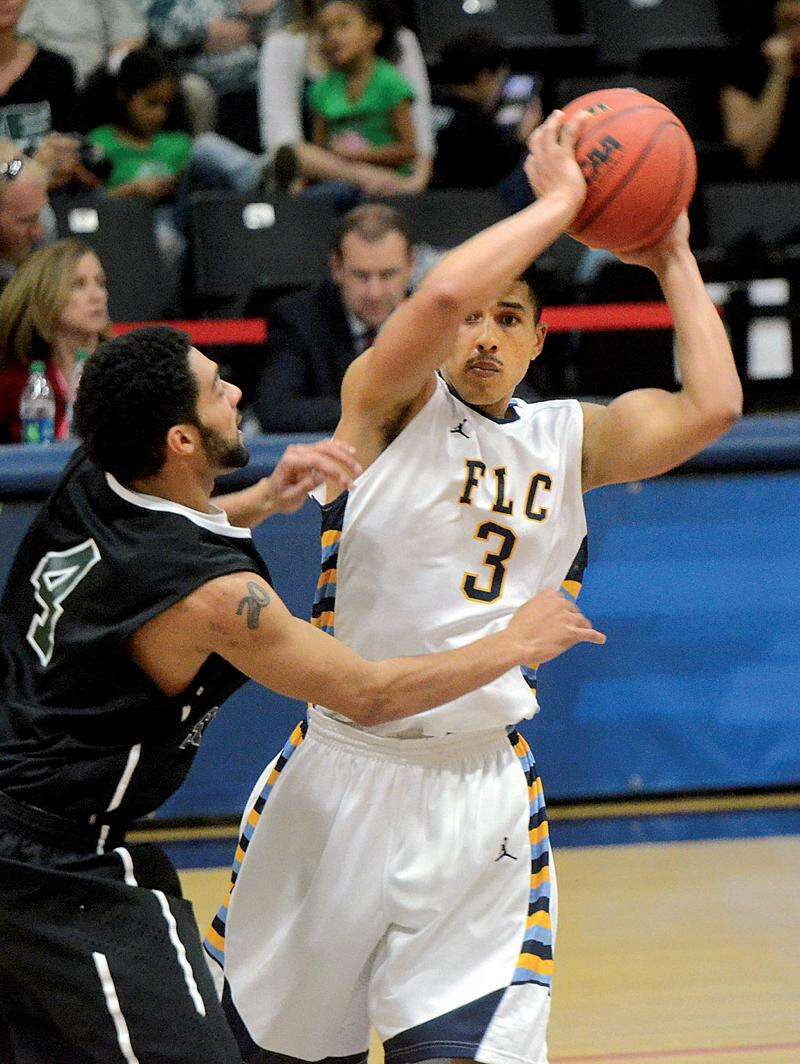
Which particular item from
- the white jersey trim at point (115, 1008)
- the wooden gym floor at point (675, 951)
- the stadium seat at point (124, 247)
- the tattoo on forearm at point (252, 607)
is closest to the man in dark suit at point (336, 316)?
the stadium seat at point (124, 247)

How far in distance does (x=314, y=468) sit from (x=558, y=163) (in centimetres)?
77

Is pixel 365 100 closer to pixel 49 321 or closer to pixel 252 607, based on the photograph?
pixel 49 321

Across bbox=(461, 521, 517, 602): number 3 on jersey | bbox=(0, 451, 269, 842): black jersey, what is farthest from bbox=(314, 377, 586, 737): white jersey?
bbox=(0, 451, 269, 842): black jersey

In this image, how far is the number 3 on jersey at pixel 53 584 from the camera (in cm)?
288

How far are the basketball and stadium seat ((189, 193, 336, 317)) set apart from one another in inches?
174

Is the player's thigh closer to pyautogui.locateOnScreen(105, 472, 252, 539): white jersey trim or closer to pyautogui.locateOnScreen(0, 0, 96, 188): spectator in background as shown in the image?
pyautogui.locateOnScreen(105, 472, 252, 539): white jersey trim

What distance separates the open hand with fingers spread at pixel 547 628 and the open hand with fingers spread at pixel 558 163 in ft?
2.44

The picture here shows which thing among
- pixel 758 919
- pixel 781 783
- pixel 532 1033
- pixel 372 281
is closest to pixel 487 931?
pixel 532 1033

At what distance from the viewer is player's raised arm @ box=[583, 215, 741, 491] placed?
10.8 feet

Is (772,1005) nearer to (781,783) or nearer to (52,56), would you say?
(781,783)

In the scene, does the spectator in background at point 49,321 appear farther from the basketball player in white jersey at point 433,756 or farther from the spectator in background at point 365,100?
the basketball player in white jersey at point 433,756

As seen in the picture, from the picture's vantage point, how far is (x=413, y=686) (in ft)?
9.75

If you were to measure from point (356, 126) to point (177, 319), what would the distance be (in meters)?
1.48

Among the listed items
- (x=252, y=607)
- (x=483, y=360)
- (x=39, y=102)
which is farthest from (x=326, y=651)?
(x=39, y=102)
